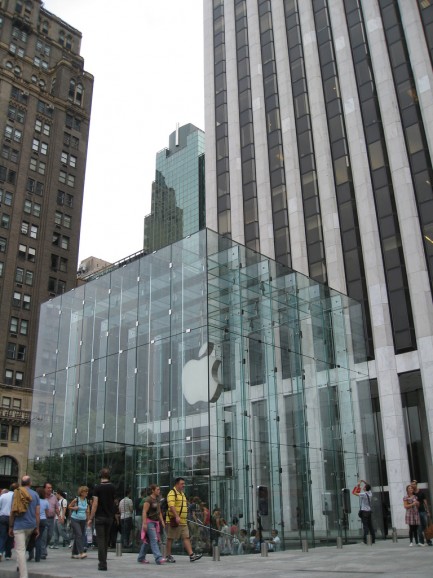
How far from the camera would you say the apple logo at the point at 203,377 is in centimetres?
1928

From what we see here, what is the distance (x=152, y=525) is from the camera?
14.6m

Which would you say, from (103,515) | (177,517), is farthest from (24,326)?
(103,515)

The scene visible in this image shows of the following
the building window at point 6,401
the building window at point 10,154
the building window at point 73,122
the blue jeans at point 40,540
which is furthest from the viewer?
the building window at point 73,122

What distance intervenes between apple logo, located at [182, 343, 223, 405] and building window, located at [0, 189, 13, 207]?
5297cm

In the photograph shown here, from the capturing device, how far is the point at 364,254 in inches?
1462

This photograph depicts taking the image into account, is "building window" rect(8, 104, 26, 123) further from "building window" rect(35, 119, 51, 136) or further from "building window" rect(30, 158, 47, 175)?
"building window" rect(30, 158, 47, 175)

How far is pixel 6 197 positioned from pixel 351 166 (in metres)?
42.9

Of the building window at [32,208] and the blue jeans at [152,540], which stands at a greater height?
the building window at [32,208]

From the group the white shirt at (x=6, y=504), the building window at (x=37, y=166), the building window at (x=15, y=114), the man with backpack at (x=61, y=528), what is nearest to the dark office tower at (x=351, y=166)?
the man with backpack at (x=61, y=528)

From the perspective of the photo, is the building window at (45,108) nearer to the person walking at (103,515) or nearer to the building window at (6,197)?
the building window at (6,197)

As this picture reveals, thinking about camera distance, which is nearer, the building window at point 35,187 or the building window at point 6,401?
the building window at point 6,401

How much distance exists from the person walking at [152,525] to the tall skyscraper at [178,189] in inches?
4036

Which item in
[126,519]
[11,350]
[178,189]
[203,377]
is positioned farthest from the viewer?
[178,189]

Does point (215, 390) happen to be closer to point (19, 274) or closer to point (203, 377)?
point (203, 377)
